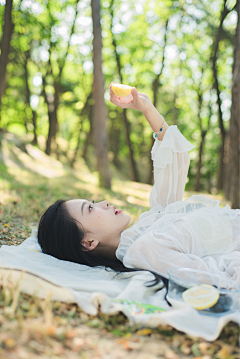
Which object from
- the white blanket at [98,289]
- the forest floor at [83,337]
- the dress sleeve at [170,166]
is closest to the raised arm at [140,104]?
the dress sleeve at [170,166]

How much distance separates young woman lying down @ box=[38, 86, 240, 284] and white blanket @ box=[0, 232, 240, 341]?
13cm

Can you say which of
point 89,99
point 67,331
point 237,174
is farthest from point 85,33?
point 67,331

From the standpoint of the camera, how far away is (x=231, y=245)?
2617mm

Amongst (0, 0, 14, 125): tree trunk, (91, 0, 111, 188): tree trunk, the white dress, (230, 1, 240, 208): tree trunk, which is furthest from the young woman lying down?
(0, 0, 14, 125): tree trunk

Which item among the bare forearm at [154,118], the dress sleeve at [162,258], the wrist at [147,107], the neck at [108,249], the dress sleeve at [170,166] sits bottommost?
the neck at [108,249]

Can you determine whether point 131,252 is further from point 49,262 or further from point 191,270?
point 49,262

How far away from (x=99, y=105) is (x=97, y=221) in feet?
23.3

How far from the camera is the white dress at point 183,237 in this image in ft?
7.93

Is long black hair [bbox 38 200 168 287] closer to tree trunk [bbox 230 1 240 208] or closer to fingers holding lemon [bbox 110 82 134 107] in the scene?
fingers holding lemon [bbox 110 82 134 107]

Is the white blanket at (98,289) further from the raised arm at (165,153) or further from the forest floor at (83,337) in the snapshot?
the raised arm at (165,153)

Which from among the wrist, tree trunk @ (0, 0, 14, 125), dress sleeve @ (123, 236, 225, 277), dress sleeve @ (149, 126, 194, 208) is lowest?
dress sleeve @ (123, 236, 225, 277)

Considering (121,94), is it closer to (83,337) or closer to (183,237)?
(183,237)

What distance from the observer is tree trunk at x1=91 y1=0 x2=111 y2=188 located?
920 cm

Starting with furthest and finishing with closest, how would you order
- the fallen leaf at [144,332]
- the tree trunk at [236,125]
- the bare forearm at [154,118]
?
1. the tree trunk at [236,125]
2. the bare forearm at [154,118]
3. the fallen leaf at [144,332]
